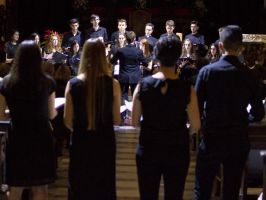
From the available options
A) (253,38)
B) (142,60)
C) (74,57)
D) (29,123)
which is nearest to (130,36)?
(142,60)

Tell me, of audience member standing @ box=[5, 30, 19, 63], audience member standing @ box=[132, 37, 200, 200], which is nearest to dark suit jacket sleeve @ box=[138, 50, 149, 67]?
audience member standing @ box=[5, 30, 19, 63]

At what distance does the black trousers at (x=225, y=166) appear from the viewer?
3963mm

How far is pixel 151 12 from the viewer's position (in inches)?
627

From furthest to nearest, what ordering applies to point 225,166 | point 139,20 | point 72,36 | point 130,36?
point 139,20 → point 72,36 → point 130,36 → point 225,166

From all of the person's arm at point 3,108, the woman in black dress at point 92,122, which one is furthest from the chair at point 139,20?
the woman in black dress at point 92,122

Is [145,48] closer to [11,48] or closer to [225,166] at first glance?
[11,48]

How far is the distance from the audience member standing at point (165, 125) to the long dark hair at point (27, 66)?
675 mm

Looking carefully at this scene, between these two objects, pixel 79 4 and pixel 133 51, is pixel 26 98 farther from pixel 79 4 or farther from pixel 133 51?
pixel 79 4

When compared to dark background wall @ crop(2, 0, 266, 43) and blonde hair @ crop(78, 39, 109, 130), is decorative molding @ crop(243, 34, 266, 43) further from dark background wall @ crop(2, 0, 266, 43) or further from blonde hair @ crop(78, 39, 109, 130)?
blonde hair @ crop(78, 39, 109, 130)

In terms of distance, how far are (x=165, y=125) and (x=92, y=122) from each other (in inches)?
19.1

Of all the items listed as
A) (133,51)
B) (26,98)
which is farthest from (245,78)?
(133,51)

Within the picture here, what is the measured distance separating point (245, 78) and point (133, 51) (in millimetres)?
6072

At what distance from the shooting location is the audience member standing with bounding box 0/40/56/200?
385 centimetres

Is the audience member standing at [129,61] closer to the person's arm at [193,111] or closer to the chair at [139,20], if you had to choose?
the chair at [139,20]
